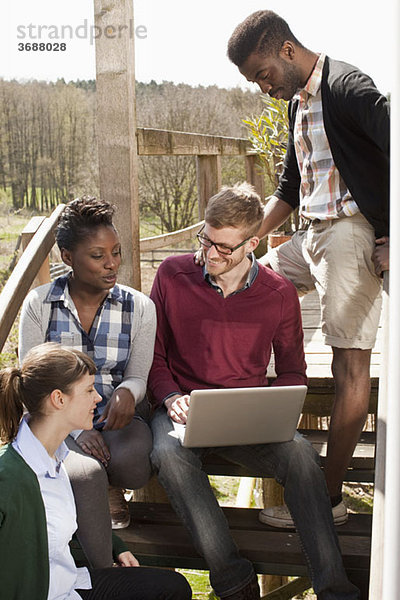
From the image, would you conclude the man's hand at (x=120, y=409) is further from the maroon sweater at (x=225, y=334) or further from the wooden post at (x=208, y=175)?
the wooden post at (x=208, y=175)

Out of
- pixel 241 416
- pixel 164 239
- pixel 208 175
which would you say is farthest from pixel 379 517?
pixel 164 239

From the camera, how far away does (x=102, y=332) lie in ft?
8.41

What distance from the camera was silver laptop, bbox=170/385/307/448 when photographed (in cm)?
223

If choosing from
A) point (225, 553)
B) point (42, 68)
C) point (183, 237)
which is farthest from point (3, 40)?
point (225, 553)

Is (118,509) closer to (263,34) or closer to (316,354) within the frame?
(316,354)

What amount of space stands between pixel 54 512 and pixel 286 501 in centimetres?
73

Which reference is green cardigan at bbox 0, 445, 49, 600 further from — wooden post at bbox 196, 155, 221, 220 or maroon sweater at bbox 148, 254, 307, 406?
wooden post at bbox 196, 155, 221, 220

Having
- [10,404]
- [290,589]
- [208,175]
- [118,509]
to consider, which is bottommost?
[290,589]

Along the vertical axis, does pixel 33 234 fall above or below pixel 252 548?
above

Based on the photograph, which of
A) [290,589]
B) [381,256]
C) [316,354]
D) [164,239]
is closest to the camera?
[381,256]

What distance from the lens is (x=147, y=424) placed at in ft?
8.61

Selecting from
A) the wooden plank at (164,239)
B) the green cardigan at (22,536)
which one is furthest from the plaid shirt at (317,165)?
the wooden plank at (164,239)

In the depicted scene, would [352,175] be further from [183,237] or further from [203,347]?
[183,237]

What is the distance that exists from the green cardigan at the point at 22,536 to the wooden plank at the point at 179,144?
148 cm
